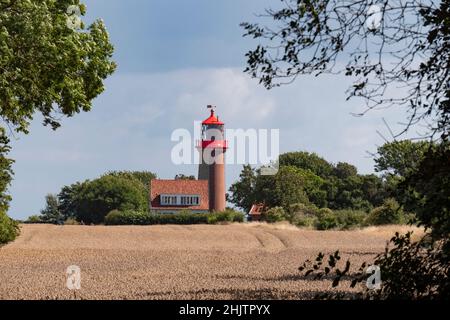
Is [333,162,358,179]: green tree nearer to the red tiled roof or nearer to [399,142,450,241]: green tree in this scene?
the red tiled roof

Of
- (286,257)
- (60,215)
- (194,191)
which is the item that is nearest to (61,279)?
(286,257)

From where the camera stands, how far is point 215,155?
76438 millimetres

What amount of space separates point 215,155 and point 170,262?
172ft

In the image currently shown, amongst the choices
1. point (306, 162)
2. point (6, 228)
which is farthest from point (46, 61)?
point (306, 162)

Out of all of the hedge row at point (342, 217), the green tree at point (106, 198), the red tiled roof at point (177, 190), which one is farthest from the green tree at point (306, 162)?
the hedge row at point (342, 217)

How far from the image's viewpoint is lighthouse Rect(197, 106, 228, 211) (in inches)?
2982

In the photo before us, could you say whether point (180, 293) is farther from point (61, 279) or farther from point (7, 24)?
point (7, 24)

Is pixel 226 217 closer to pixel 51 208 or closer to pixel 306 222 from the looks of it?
pixel 306 222

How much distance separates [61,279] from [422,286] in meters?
12.5

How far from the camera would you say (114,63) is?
2195cm

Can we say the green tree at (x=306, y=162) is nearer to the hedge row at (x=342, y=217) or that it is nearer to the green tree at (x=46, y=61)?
the hedge row at (x=342, y=217)

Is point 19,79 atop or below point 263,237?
atop

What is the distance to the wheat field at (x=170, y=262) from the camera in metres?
14.6

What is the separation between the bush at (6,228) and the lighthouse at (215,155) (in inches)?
1627
